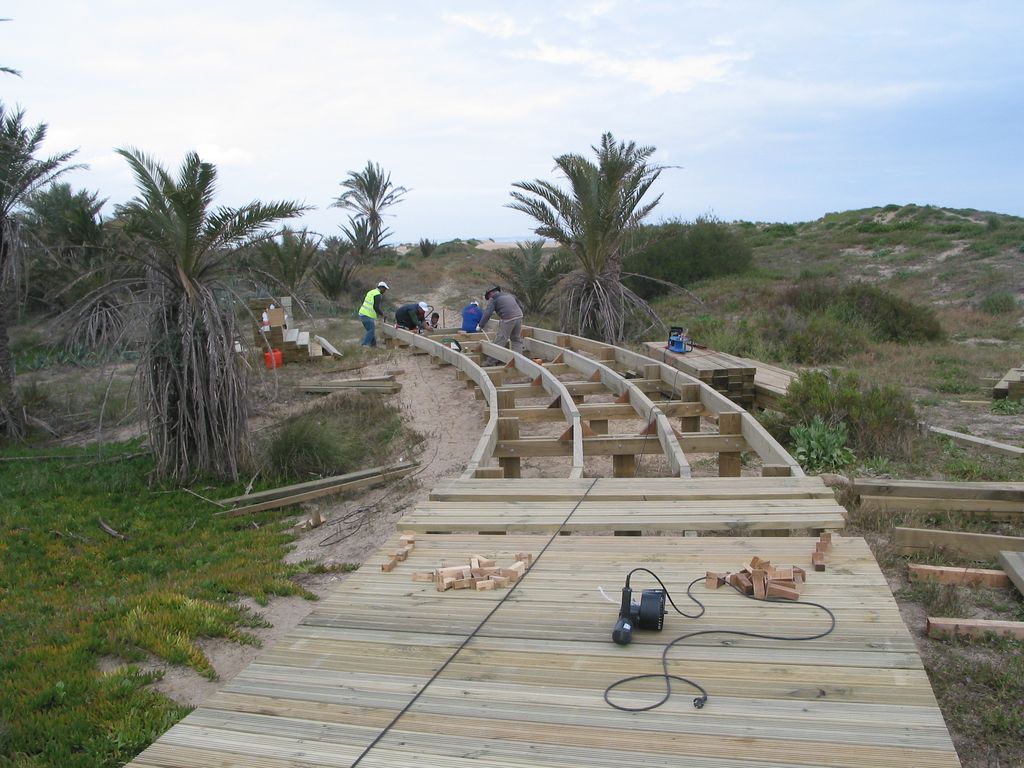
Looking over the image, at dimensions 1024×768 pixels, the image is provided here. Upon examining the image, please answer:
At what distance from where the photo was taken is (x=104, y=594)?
6371 mm

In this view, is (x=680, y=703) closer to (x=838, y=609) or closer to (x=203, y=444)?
(x=838, y=609)

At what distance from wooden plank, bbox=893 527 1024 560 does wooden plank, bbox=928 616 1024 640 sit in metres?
1.00

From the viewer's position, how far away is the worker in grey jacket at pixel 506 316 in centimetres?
1380

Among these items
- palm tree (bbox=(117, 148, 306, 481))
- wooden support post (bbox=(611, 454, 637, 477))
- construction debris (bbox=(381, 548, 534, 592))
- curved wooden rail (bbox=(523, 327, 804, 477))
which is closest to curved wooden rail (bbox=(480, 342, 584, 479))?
wooden support post (bbox=(611, 454, 637, 477))

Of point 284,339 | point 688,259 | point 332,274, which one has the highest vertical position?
point 688,259

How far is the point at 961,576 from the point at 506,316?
9.76 metres

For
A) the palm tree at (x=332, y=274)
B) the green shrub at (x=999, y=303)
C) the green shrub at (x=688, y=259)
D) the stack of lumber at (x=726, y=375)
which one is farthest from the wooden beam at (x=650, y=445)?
the palm tree at (x=332, y=274)

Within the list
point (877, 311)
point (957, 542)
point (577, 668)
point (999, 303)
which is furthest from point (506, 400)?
point (999, 303)

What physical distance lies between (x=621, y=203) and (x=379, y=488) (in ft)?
29.7

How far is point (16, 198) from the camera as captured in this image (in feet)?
43.8

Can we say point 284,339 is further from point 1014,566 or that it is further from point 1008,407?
point 1014,566

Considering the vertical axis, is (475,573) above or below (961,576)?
above

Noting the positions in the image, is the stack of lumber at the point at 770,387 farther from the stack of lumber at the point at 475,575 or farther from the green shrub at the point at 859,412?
the stack of lumber at the point at 475,575

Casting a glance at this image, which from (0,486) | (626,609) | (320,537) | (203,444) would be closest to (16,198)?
(0,486)
